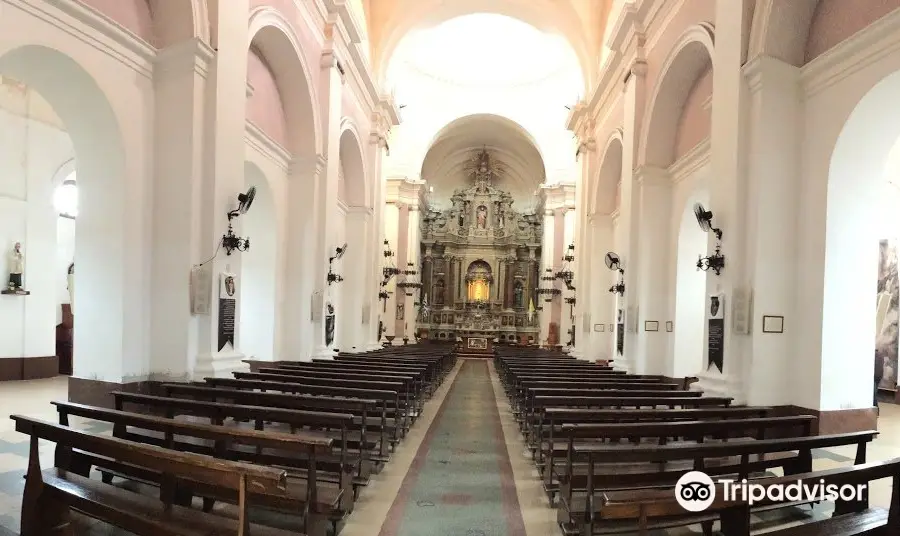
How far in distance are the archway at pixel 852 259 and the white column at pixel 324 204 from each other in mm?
8058

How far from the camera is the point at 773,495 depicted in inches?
117

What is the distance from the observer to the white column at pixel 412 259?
23.5 m

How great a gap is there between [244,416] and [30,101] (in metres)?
10.0


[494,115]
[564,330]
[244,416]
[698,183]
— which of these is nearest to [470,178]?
[494,115]

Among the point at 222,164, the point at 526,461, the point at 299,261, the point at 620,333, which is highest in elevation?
the point at 222,164

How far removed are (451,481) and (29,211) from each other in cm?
1013

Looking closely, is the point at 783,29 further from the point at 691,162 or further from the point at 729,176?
the point at 691,162

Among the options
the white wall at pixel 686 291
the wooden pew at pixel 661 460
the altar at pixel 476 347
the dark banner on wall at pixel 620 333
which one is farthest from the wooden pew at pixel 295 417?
the altar at pixel 476 347

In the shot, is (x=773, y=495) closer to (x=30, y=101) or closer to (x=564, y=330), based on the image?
(x=30, y=101)

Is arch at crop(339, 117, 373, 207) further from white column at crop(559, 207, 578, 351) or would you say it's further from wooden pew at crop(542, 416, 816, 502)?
wooden pew at crop(542, 416, 816, 502)

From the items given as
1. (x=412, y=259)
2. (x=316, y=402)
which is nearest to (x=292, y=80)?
(x=316, y=402)

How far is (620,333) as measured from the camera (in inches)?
450

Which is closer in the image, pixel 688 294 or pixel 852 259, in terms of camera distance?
pixel 852 259

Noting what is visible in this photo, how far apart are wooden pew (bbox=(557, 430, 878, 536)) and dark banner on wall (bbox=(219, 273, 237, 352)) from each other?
15.4 feet
